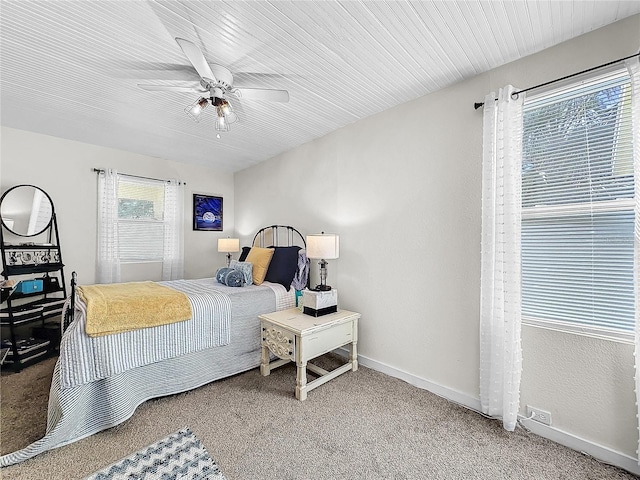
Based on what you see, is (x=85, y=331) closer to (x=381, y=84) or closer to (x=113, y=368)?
(x=113, y=368)

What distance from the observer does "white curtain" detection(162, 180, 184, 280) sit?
427 cm

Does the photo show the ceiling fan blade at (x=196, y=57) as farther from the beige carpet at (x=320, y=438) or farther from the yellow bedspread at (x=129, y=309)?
the beige carpet at (x=320, y=438)

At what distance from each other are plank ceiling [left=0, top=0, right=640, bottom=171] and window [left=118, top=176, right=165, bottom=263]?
128 cm

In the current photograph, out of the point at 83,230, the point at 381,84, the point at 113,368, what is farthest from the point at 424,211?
the point at 83,230

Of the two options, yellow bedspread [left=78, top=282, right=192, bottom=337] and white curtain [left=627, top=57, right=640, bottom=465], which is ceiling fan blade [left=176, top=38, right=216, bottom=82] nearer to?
yellow bedspread [left=78, top=282, right=192, bottom=337]

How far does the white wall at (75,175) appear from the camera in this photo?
3258mm

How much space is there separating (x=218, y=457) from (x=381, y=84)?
278 cm

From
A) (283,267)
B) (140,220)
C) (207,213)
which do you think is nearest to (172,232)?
(140,220)

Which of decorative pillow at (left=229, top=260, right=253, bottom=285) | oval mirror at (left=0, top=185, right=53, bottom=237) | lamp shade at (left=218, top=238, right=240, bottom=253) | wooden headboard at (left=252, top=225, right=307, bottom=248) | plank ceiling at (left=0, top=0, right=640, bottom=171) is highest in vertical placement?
plank ceiling at (left=0, top=0, right=640, bottom=171)

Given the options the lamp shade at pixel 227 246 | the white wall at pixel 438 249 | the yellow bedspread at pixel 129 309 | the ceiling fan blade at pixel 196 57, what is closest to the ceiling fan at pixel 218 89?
the ceiling fan blade at pixel 196 57

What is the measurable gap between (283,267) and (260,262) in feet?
1.02

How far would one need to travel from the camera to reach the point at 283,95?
204cm

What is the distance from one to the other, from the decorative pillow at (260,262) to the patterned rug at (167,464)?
5.77 ft

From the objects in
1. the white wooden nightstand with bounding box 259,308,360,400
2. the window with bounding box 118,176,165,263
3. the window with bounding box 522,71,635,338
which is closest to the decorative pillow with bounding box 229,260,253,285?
the white wooden nightstand with bounding box 259,308,360,400
